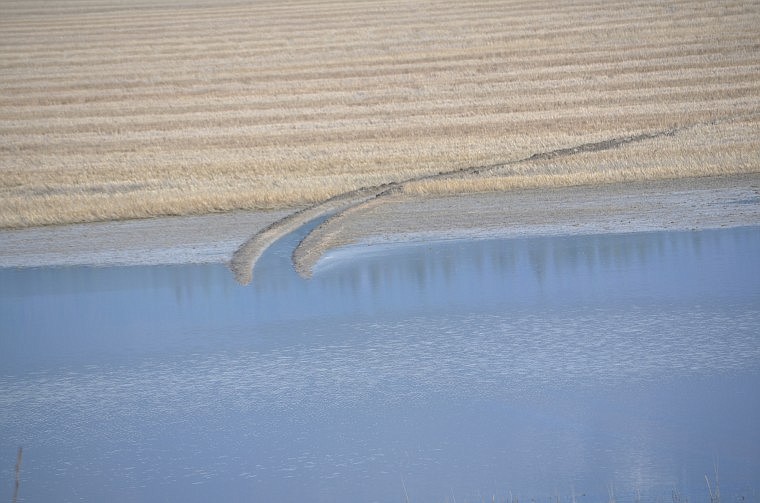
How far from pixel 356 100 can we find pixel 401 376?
16117 mm

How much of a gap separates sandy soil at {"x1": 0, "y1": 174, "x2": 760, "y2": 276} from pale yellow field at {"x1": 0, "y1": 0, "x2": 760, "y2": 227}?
0.66m

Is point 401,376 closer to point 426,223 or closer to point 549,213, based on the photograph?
point 426,223

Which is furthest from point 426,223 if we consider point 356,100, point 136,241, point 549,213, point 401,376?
point 356,100

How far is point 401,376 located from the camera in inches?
338

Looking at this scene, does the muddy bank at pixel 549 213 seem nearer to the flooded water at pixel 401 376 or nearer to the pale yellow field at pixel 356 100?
the flooded water at pixel 401 376

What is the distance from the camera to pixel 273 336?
994 cm

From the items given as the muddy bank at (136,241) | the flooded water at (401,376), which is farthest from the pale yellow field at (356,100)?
the flooded water at (401,376)

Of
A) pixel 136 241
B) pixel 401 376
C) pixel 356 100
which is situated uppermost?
pixel 356 100

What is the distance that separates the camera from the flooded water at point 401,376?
22.1 ft

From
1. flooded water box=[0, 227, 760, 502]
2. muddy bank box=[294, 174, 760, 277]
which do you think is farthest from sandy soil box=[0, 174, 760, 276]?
flooded water box=[0, 227, 760, 502]

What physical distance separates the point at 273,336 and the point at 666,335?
337cm

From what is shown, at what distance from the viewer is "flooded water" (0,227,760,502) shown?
6729 millimetres

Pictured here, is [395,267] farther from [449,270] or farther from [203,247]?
[203,247]

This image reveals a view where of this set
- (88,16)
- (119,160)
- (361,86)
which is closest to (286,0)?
(88,16)
